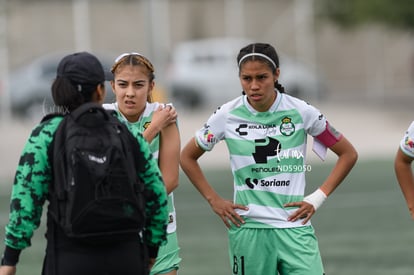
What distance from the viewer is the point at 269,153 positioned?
709 centimetres

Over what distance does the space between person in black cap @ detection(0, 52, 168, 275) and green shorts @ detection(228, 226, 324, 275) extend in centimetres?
158

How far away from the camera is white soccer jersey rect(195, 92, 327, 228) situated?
7043 mm

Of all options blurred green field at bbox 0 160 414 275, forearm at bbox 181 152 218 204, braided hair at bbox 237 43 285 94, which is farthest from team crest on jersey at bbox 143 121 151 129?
blurred green field at bbox 0 160 414 275

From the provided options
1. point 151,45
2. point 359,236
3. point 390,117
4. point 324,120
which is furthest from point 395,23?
point 324,120

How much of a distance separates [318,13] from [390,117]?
173 inches

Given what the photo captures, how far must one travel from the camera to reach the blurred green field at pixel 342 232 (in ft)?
37.8

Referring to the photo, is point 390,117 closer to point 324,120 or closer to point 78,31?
point 78,31

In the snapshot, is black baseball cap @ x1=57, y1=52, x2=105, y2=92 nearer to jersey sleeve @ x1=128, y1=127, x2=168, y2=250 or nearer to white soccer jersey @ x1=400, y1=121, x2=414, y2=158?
jersey sleeve @ x1=128, y1=127, x2=168, y2=250

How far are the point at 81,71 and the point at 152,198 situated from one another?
0.70 metres

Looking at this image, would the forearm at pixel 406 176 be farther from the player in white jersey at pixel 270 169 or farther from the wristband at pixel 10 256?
the wristband at pixel 10 256

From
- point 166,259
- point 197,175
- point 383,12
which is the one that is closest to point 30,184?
point 166,259

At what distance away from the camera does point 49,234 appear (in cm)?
549

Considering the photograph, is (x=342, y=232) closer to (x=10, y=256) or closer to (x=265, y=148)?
(x=265, y=148)

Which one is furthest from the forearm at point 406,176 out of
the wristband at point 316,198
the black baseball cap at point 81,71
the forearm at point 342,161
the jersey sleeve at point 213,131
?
the black baseball cap at point 81,71
